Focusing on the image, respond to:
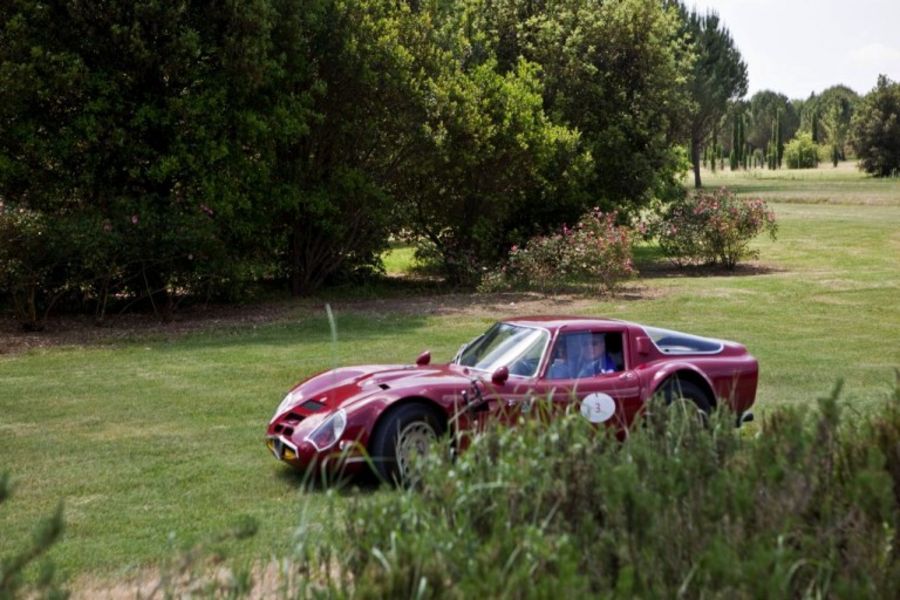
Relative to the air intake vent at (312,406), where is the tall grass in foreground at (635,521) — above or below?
above

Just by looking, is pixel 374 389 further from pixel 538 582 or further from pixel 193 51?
pixel 193 51

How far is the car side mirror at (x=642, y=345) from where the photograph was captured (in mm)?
9539

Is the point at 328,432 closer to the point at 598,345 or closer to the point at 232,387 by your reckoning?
the point at 598,345

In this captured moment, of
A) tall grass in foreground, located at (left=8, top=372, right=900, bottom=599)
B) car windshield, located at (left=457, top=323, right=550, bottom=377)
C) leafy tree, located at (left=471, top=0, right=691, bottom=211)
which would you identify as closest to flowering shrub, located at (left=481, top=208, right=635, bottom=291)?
leafy tree, located at (left=471, top=0, right=691, bottom=211)

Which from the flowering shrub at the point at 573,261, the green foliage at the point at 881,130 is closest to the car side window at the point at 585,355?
the flowering shrub at the point at 573,261

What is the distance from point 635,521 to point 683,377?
5.69 metres

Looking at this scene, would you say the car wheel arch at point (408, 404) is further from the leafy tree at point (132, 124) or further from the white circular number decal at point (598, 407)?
the leafy tree at point (132, 124)

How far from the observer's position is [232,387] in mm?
13336

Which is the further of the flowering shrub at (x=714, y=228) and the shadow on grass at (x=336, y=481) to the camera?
the flowering shrub at (x=714, y=228)

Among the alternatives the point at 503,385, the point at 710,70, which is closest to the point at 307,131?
the point at 503,385

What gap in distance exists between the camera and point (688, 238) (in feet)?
103

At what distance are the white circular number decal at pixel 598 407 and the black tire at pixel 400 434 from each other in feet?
3.97

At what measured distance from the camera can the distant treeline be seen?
63.6 ft

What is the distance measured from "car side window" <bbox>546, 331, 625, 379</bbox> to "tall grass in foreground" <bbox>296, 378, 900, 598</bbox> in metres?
4.04
